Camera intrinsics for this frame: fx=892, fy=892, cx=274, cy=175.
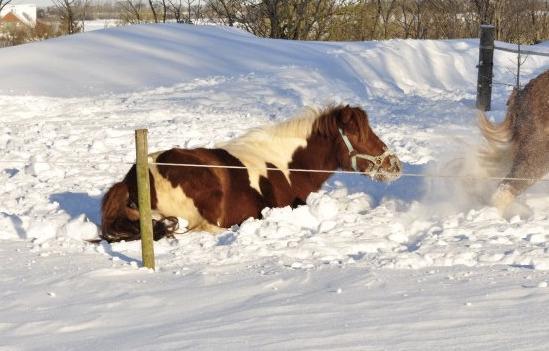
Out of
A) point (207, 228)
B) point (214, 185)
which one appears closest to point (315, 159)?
point (214, 185)

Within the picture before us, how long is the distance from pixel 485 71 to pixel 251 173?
8.53 metres

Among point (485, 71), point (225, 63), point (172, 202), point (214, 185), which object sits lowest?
point (172, 202)

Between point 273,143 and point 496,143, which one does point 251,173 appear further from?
point 496,143

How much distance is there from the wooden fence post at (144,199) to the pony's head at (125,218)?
66 centimetres

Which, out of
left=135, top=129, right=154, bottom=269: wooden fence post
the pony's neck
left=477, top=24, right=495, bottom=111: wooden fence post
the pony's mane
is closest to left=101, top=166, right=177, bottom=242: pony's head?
left=135, top=129, right=154, bottom=269: wooden fence post

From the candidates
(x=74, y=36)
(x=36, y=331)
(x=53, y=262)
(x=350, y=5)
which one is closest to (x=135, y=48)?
(x=74, y=36)

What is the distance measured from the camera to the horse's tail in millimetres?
7836

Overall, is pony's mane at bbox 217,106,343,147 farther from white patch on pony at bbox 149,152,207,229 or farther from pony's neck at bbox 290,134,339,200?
white patch on pony at bbox 149,152,207,229

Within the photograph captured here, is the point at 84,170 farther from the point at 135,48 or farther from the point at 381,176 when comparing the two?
the point at 135,48

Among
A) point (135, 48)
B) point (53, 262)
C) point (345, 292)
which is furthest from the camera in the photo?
point (135, 48)

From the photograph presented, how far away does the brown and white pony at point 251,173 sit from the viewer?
659cm

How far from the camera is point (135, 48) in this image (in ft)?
71.7

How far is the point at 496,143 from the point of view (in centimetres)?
794

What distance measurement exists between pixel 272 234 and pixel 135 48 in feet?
52.9
